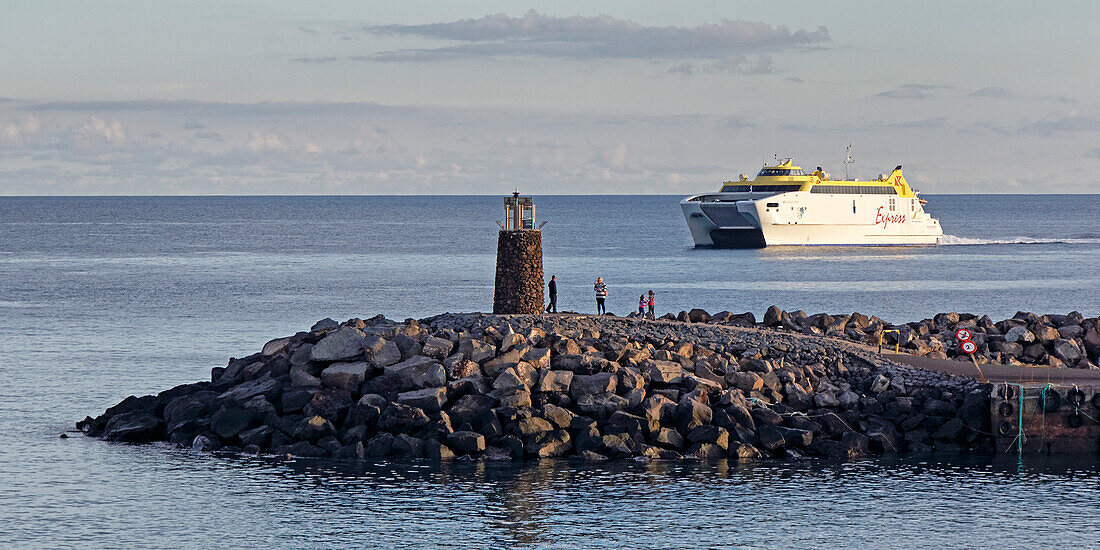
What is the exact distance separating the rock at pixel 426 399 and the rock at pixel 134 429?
19.4 ft

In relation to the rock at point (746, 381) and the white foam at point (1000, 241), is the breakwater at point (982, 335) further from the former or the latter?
the white foam at point (1000, 241)

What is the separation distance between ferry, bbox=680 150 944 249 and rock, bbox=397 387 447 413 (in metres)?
73.1

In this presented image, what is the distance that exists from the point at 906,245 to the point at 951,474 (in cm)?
9059

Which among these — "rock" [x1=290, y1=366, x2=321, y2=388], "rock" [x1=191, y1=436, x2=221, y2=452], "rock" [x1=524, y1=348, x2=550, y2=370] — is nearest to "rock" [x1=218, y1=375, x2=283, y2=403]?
"rock" [x1=290, y1=366, x2=321, y2=388]

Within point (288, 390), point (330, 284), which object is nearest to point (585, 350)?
point (288, 390)

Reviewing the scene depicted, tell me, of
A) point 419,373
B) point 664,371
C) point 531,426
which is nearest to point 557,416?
point 531,426

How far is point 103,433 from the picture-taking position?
31.9 m

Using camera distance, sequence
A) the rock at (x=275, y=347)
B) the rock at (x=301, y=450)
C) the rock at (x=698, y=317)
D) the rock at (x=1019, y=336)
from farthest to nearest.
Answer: the rock at (x=698, y=317) < the rock at (x=1019, y=336) < the rock at (x=275, y=347) < the rock at (x=301, y=450)

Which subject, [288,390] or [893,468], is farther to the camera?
[288,390]

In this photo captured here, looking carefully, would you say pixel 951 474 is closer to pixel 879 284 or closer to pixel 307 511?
pixel 307 511

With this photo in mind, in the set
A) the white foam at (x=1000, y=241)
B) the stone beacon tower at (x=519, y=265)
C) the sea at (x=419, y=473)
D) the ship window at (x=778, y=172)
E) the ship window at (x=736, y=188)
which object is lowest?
the sea at (x=419, y=473)

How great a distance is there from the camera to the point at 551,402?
3008cm

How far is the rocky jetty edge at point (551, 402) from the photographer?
95.1 ft

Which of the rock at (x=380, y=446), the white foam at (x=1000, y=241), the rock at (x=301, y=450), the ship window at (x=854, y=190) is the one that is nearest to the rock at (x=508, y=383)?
the rock at (x=380, y=446)
